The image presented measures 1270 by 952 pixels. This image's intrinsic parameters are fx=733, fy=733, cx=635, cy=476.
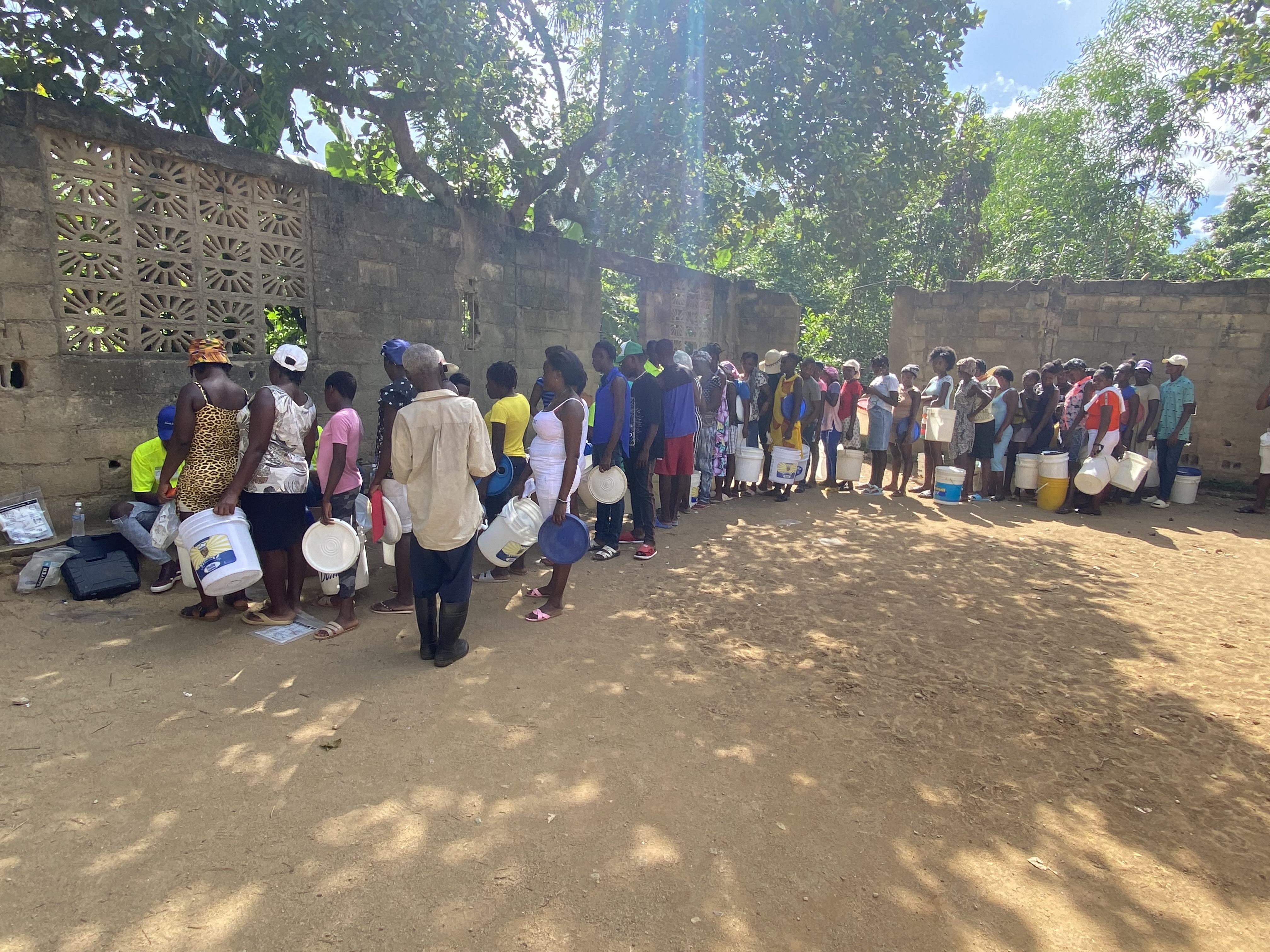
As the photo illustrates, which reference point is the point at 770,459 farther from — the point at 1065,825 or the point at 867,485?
the point at 1065,825

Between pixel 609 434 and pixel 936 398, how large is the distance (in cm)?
527

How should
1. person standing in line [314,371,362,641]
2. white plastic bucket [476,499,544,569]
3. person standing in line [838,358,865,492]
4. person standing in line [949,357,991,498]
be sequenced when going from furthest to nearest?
person standing in line [838,358,865,492]
person standing in line [949,357,991,498]
white plastic bucket [476,499,544,569]
person standing in line [314,371,362,641]

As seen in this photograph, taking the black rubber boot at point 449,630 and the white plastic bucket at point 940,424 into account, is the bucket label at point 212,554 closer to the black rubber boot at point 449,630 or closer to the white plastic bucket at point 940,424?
the black rubber boot at point 449,630

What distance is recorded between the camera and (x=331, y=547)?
429cm

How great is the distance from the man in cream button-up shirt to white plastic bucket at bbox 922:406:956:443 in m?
6.70

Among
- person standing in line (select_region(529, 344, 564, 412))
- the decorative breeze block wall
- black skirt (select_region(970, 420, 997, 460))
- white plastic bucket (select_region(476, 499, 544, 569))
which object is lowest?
white plastic bucket (select_region(476, 499, 544, 569))

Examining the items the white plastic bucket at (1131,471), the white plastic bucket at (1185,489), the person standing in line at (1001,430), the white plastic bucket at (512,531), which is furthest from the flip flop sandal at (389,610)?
the white plastic bucket at (1185,489)

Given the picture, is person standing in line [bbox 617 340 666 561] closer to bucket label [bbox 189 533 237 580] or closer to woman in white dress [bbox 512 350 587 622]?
woman in white dress [bbox 512 350 587 622]

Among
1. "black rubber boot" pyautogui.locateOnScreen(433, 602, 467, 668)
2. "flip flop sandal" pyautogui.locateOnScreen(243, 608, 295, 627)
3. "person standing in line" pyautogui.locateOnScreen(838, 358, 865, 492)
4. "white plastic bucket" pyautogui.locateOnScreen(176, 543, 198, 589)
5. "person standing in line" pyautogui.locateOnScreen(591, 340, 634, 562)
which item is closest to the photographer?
"black rubber boot" pyautogui.locateOnScreen(433, 602, 467, 668)

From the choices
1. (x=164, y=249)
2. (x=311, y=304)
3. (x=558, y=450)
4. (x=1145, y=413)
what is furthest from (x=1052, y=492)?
(x=164, y=249)

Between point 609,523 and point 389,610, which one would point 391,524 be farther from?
point 609,523

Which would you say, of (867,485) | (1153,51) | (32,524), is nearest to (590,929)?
(32,524)

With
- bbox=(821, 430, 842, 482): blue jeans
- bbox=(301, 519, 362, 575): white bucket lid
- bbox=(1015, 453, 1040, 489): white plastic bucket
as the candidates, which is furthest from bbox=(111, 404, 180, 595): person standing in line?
bbox=(1015, 453, 1040, 489): white plastic bucket

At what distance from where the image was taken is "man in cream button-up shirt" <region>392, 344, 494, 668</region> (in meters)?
3.69
